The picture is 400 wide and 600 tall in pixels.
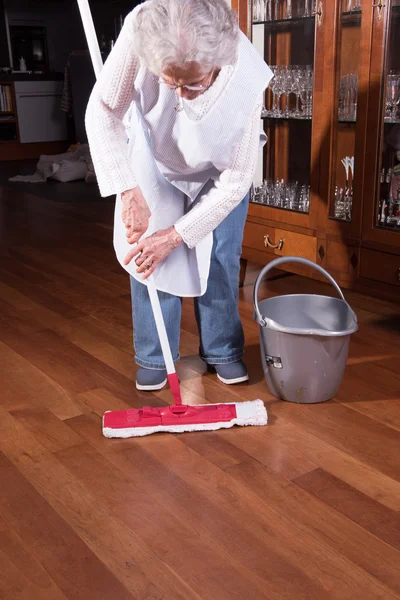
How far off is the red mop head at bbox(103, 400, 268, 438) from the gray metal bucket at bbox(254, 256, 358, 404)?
0.13m

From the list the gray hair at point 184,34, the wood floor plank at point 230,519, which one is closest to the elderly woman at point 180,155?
the gray hair at point 184,34

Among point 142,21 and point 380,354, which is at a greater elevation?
point 142,21

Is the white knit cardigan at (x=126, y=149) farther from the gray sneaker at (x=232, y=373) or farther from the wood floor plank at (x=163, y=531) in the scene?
the wood floor plank at (x=163, y=531)

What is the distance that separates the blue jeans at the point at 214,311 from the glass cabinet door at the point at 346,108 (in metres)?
0.61

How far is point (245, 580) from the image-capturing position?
1233 millimetres

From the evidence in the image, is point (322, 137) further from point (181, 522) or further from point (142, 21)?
point (181, 522)

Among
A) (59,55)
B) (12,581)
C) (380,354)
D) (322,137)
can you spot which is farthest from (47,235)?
(59,55)

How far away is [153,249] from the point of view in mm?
1679

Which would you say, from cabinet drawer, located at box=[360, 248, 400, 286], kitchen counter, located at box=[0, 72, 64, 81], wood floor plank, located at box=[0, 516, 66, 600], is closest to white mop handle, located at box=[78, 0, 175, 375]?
wood floor plank, located at box=[0, 516, 66, 600]

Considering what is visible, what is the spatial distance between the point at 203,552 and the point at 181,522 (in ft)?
0.35

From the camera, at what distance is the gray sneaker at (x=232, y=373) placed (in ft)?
6.58

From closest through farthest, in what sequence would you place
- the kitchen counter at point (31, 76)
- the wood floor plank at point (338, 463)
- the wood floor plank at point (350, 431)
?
the wood floor plank at point (338, 463), the wood floor plank at point (350, 431), the kitchen counter at point (31, 76)

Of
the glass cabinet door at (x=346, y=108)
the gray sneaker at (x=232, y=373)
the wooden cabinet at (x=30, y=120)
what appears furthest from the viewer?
the wooden cabinet at (x=30, y=120)

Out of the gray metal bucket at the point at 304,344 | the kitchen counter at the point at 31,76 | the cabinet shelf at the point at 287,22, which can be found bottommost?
the gray metal bucket at the point at 304,344
